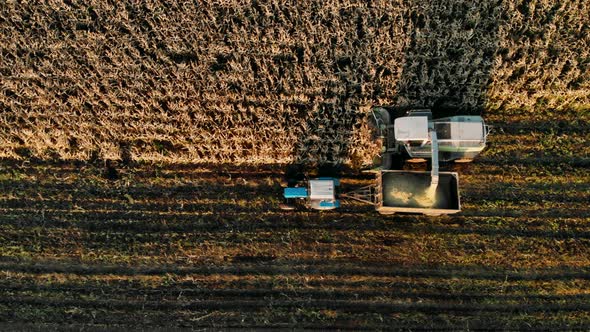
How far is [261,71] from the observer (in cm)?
903

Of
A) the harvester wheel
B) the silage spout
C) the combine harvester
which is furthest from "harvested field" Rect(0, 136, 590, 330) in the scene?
the silage spout

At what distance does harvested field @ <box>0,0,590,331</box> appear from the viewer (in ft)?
26.7

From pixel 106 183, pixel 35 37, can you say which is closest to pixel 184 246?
pixel 106 183

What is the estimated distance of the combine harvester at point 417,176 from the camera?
25.5 ft

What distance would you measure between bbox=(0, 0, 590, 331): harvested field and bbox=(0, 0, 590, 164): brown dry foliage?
0.12 ft

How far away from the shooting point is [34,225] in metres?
8.50

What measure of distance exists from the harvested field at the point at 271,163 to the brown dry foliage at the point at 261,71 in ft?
0.12

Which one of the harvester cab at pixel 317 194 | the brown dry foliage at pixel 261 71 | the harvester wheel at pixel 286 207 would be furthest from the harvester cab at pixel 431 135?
the harvester wheel at pixel 286 207

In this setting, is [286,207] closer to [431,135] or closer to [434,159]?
[434,159]

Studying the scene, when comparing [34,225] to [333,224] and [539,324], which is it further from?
[539,324]

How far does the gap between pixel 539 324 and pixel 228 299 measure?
20.1ft

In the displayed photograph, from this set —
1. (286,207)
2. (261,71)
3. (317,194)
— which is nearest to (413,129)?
(317,194)

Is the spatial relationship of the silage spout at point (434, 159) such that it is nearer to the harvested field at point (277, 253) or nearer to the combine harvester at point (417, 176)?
the combine harvester at point (417, 176)

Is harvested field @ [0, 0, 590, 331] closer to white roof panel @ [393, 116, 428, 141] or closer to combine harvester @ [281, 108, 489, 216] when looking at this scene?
combine harvester @ [281, 108, 489, 216]
